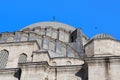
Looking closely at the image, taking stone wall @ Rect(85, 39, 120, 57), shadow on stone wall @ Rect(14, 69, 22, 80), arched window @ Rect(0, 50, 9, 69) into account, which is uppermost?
stone wall @ Rect(85, 39, 120, 57)

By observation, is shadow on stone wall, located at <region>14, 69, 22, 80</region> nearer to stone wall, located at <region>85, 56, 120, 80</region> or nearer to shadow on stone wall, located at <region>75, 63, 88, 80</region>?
shadow on stone wall, located at <region>75, 63, 88, 80</region>

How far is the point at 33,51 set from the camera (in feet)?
73.2

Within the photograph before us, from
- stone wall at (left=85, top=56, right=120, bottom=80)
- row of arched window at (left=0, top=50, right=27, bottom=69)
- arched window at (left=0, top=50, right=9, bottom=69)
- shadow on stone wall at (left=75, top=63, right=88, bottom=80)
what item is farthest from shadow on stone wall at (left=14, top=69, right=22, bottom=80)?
stone wall at (left=85, top=56, right=120, bottom=80)

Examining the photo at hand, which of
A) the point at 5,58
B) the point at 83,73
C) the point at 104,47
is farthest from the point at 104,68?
the point at 5,58

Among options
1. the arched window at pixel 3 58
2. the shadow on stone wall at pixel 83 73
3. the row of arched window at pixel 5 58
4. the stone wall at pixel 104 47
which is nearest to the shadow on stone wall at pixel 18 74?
the shadow on stone wall at pixel 83 73

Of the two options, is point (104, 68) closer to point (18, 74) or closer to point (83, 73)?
point (83, 73)

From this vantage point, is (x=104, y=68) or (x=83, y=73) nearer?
(x=104, y=68)

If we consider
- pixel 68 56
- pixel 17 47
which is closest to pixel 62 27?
pixel 68 56

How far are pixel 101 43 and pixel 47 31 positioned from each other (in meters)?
11.8

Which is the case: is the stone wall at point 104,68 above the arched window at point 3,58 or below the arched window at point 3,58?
below

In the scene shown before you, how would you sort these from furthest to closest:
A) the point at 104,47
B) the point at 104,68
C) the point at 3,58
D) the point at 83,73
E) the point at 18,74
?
the point at 3,58 < the point at 104,47 < the point at 18,74 < the point at 83,73 < the point at 104,68

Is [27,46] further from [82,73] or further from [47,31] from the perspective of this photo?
[47,31]

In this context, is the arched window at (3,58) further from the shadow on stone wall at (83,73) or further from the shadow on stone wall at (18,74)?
the shadow on stone wall at (83,73)

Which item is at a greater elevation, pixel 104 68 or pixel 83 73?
pixel 104 68
